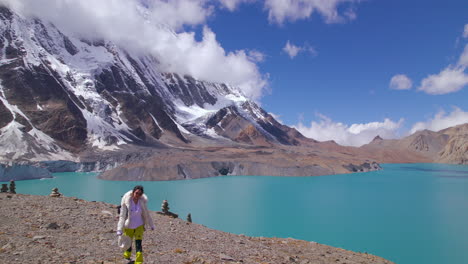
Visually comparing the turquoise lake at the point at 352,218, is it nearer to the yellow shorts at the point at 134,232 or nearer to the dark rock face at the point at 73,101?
the yellow shorts at the point at 134,232

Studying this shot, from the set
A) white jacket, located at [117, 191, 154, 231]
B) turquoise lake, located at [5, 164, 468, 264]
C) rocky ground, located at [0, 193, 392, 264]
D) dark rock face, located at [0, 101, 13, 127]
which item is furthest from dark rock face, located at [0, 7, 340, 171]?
white jacket, located at [117, 191, 154, 231]

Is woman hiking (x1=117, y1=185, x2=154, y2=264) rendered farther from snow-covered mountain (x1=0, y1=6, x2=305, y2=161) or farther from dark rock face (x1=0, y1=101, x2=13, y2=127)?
dark rock face (x1=0, y1=101, x2=13, y2=127)

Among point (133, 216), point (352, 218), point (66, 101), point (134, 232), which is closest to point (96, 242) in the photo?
point (134, 232)

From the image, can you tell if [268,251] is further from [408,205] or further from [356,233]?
[408,205]

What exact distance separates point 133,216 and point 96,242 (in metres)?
2.31

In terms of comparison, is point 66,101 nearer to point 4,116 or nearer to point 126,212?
point 4,116

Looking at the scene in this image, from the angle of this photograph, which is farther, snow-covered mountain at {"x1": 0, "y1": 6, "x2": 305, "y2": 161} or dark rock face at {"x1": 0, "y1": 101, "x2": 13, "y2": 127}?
snow-covered mountain at {"x1": 0, "y1": 6, "x2": 305, "y2": 161}

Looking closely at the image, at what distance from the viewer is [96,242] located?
9180mm

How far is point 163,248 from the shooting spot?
9680mm

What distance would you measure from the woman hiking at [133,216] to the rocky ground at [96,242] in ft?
2.25

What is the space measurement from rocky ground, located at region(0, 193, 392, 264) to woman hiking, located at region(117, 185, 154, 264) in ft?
2.25

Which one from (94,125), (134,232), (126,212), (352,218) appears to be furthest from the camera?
(94,125)

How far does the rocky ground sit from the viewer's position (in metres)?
7.87

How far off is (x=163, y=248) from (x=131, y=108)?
542 feet
